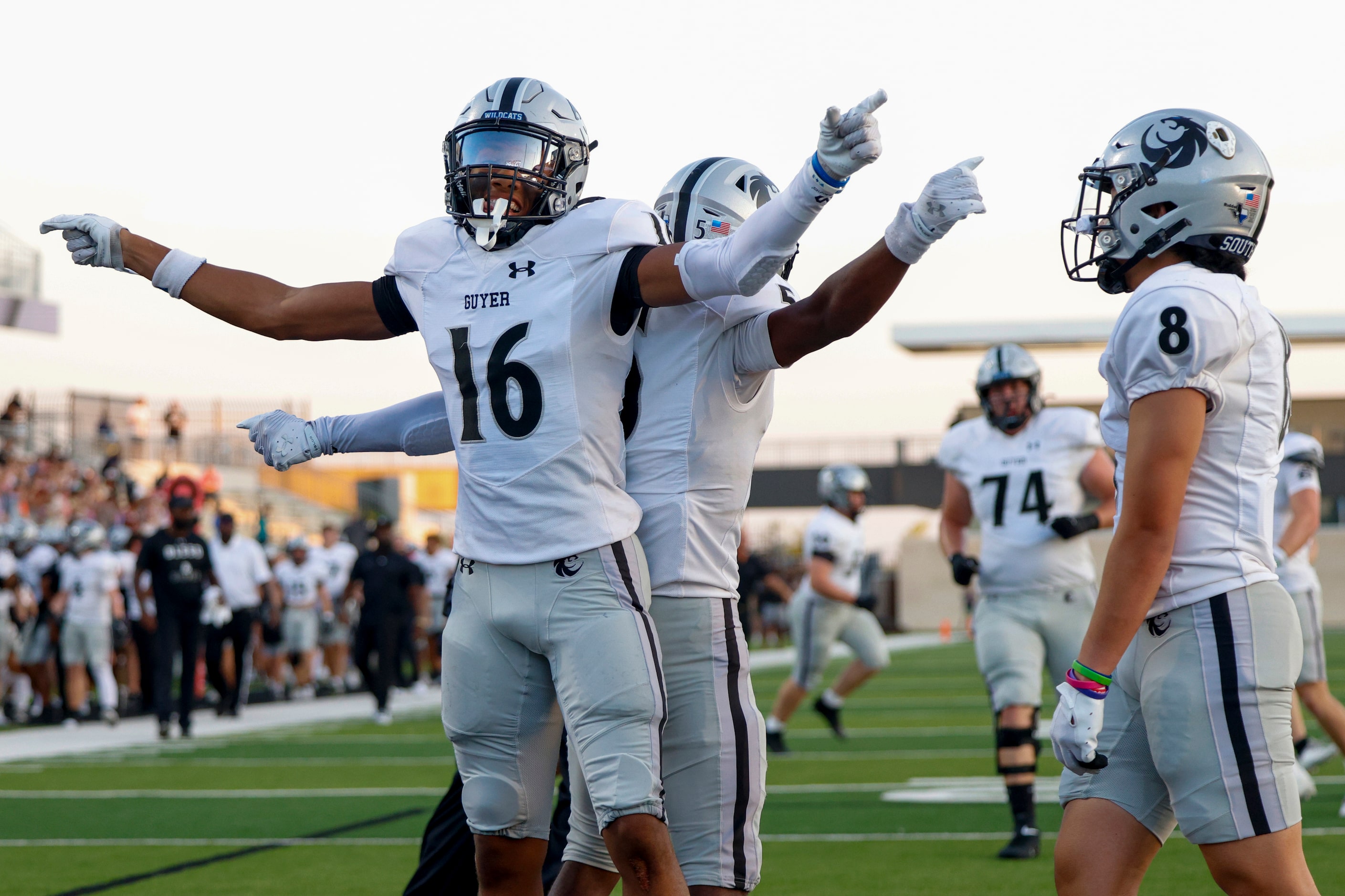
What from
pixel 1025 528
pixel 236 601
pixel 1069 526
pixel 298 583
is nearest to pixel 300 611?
pixel 298 583

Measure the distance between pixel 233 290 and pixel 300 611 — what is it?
13179 millimetres

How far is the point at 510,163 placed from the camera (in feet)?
10.5

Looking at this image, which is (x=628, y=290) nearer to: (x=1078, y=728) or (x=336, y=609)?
(x=1078, y=728)

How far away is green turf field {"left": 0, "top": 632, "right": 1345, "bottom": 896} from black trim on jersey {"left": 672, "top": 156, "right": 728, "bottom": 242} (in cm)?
260

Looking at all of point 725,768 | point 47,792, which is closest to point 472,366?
point 725,768

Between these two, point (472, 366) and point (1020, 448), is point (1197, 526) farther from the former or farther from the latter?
point (1020, 448)

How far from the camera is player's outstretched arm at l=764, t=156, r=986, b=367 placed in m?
2.89

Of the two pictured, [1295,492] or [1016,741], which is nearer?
[1016,741]

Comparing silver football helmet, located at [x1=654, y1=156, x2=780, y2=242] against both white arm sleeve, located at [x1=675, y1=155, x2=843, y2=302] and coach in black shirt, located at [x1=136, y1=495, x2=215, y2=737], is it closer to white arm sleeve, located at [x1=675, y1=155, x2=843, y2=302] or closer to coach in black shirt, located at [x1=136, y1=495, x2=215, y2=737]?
white arm sleeve, located at [x1=675, y1=155, x2=843, y2=302]

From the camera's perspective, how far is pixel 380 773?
9188mm

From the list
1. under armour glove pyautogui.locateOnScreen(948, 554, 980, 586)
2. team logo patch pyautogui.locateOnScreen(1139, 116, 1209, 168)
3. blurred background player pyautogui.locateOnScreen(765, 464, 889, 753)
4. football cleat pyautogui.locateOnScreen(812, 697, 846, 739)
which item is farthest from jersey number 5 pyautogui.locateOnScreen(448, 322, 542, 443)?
football cleat pyautogui.locateOnScreen(812, 697, 846, 739)

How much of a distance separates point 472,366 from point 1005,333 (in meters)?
42.7

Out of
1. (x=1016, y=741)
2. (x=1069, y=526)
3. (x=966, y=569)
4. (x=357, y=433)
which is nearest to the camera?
(x=357, y=433)

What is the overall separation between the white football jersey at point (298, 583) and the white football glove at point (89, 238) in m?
12.7
